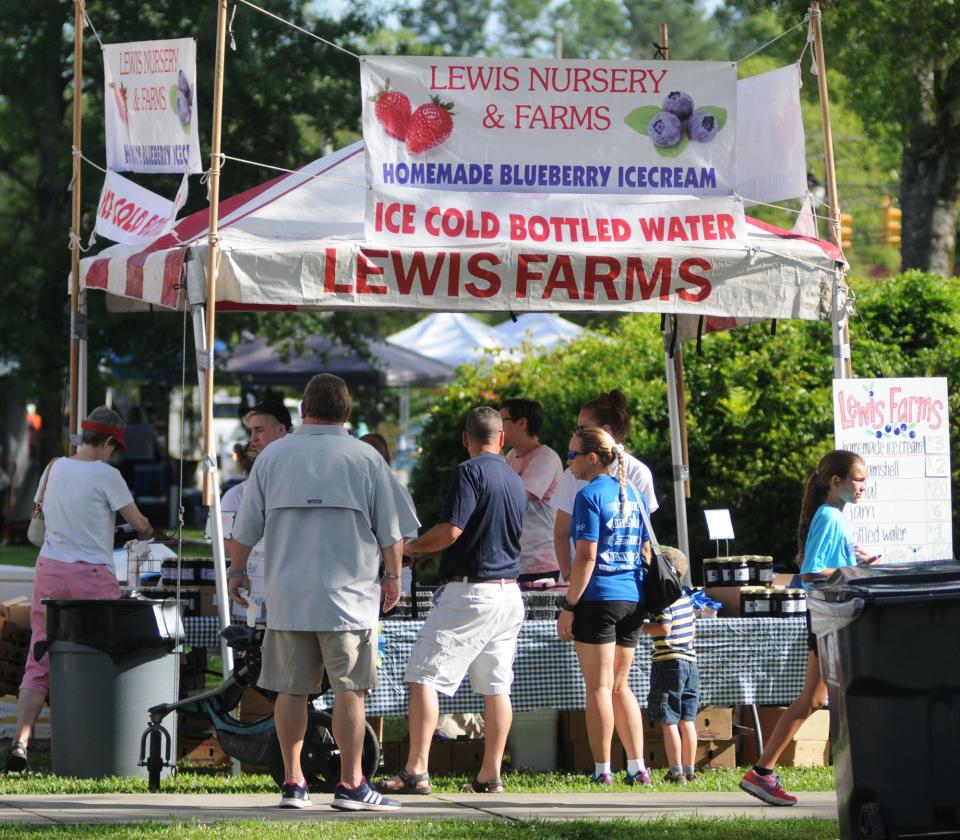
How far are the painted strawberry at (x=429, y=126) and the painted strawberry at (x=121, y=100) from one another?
1696 mm

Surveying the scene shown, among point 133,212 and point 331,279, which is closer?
point 331,279

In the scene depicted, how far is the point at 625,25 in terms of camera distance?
87.9 m

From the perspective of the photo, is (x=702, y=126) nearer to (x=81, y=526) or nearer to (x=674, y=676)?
(x=674, y=676)

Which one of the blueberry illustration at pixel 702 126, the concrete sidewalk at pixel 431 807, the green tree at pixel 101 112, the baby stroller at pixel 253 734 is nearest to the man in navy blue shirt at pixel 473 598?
the baby stroller at pixel 253 734

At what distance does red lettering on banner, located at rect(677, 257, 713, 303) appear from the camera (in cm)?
890

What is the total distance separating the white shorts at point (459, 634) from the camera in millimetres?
7809

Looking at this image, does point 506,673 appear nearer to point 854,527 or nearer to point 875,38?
point 854,527

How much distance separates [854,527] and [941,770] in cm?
302

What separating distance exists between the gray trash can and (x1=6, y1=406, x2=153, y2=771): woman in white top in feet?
1.20

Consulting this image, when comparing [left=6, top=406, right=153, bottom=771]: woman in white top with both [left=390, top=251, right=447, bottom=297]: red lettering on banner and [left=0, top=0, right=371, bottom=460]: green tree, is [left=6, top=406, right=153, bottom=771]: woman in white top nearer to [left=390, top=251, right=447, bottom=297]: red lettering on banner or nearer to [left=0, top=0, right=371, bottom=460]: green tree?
[left=390, top=251, right=447, bottom=297]: red lettering on banner

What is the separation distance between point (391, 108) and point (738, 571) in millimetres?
3240

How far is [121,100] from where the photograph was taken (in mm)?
9297

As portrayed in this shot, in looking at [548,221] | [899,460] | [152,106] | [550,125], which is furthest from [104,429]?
[899,460]

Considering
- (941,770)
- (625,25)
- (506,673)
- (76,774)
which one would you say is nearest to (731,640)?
(506,673)
